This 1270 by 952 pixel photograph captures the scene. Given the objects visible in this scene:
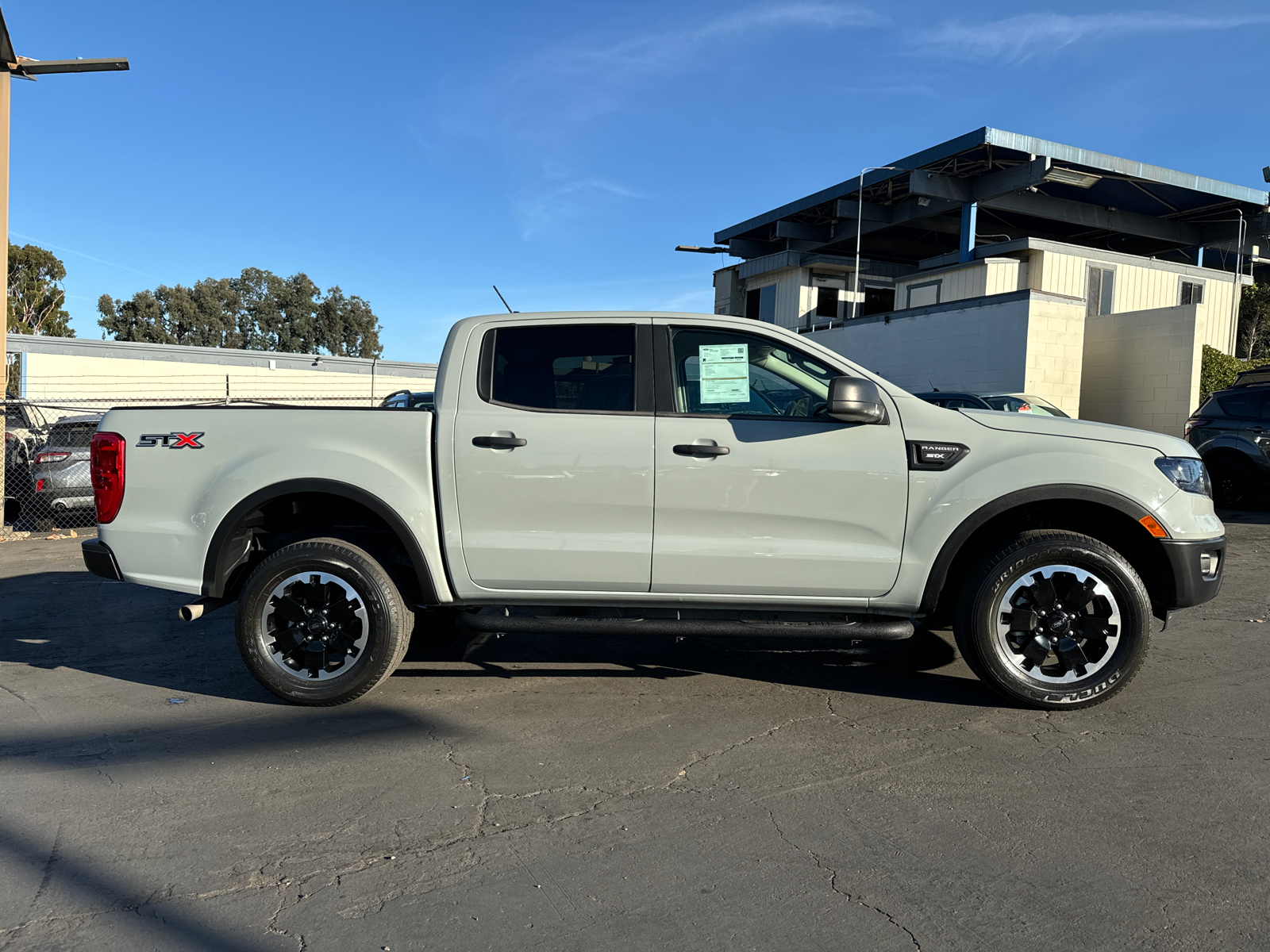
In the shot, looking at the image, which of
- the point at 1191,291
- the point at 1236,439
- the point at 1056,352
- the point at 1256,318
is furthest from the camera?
the point at 1256,318

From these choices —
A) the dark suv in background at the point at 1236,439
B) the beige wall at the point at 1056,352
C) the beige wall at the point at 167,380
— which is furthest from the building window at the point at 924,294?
the beige wall at the point at 167,380

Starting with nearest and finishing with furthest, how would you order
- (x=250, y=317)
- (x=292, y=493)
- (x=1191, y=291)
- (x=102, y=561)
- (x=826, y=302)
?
(x=292, y=493) < (x=102, y=561) < (x=1191, y=291) < (x=826, y=302) < (x=250, y=317)

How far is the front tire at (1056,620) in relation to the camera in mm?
4242

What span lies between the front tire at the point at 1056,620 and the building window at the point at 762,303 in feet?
78.9

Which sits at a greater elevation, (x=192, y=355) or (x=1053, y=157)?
(x=1053, y=157)

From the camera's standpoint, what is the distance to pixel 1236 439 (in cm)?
1180

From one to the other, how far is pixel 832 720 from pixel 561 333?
235 cm

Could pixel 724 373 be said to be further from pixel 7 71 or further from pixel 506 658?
pixel 7 71

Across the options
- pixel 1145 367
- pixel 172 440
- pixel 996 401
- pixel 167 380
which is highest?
pixel 1145 367

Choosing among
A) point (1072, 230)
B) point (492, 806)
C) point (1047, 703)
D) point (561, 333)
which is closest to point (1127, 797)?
point (1047, 703)

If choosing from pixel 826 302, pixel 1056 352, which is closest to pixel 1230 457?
pixel 1056 352

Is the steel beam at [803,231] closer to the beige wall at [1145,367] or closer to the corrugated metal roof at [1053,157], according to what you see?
the corrugated metal roof at [1053,157]

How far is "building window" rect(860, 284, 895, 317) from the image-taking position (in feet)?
91.1

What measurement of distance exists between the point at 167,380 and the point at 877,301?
24.3 metres
